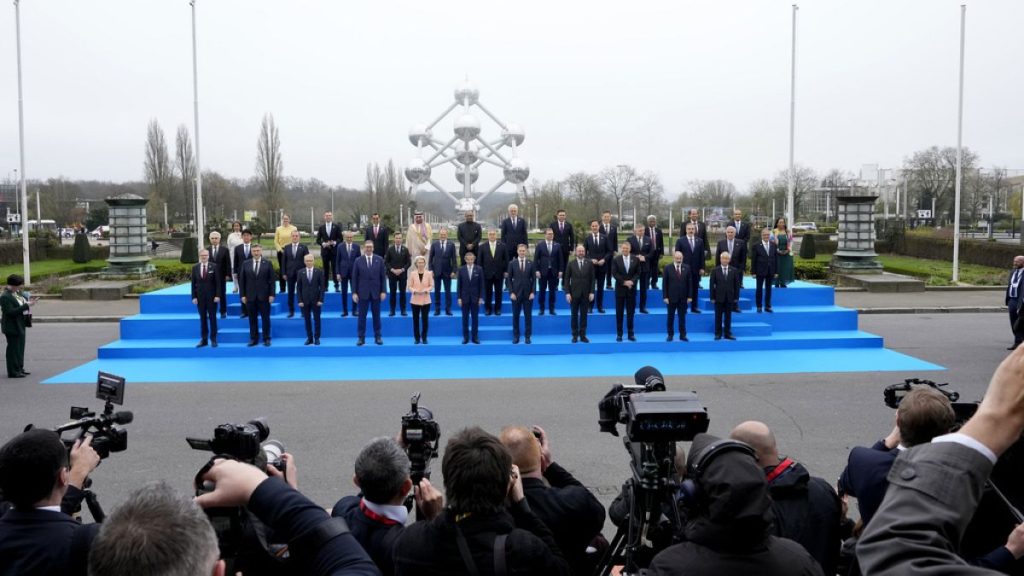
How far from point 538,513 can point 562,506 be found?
0.13m

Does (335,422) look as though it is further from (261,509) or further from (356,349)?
(261,509)

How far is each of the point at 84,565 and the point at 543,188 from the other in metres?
54.1

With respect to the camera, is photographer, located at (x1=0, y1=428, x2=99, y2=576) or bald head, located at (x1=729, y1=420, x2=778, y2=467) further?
bald head, located at (x1=729, y1=420, x2=778, y2=467)

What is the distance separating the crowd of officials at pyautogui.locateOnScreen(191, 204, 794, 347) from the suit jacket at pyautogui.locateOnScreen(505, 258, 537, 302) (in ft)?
0.08

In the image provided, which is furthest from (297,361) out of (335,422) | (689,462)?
(689,462)

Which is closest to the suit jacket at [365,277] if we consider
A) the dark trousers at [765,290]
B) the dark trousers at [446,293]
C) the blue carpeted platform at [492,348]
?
the blue carpeted platform at [492,348]

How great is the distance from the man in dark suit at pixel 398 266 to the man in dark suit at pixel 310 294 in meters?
1.72

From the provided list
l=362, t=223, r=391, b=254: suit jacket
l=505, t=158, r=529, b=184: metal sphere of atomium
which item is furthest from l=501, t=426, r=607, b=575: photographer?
l=505, t=158, r=529, b=184: metal sphere of atomium

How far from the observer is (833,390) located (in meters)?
12.5

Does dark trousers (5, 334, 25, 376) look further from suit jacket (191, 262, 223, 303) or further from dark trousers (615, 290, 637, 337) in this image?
dark trousers (615, 290, 637, 337)

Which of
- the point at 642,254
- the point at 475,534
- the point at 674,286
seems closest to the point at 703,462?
the point at 475,534

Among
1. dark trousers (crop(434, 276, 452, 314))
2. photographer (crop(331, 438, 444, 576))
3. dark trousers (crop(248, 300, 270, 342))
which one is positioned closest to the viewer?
photographer (crop(331, 438, 444, 576))

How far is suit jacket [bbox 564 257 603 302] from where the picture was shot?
1652cm

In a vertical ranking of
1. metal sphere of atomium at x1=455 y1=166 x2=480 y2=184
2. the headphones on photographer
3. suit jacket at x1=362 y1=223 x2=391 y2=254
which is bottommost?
the headphones on photographer
